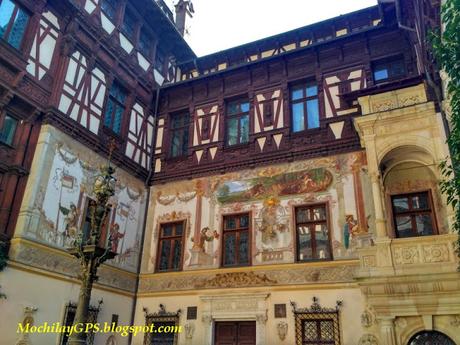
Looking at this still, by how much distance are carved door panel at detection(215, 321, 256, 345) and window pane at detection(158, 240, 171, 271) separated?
8.76 ft

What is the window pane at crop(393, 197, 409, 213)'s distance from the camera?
36.2 feet

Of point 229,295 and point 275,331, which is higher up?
point 229,295

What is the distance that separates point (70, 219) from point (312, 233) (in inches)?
262

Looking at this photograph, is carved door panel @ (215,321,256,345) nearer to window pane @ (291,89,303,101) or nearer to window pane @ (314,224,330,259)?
window pane @ (314,224,330,259)

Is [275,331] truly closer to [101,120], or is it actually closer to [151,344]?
[151,344]

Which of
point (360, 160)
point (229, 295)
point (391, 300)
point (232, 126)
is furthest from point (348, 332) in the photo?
point (232, 126)

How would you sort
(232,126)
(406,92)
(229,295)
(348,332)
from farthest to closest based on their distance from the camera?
(232,126)
(229,295)
(406,92)
(348,332)

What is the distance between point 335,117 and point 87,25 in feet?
26.7

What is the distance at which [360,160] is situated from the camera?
11.9 m

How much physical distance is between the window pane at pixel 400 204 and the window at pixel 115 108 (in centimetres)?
898

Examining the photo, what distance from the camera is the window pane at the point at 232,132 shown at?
14.3 metres

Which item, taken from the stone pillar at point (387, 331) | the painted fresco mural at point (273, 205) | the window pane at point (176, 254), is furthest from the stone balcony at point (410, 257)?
the window pane at point (176, 254)

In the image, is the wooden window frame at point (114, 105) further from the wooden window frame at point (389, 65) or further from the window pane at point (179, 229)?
the wooden window frame at point (389, 65)

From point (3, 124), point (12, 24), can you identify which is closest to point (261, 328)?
point (3, 124)
